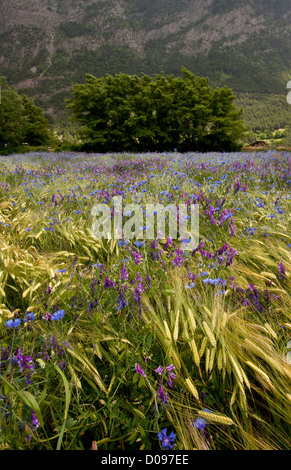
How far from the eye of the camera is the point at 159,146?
25141 mm

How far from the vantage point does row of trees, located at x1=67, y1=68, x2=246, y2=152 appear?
23.8m

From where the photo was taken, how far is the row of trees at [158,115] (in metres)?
23.8

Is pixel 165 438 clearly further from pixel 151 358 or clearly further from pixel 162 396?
pixel 151 358

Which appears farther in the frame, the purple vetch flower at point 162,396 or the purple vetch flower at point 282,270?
the purple vetch flower at point 282,270

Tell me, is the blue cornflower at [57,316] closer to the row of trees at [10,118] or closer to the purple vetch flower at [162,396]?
the purple vetch flower at [162,396]

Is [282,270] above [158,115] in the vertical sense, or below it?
below

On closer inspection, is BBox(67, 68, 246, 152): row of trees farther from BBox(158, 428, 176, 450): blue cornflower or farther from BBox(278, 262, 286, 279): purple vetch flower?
BBox(158, 428, 176, 450): blue cornflower

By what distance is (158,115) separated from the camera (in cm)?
2488

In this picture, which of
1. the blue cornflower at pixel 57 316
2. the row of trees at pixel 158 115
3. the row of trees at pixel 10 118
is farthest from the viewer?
the row of trees at pixel 10 118

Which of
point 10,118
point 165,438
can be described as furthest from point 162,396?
point 10,118

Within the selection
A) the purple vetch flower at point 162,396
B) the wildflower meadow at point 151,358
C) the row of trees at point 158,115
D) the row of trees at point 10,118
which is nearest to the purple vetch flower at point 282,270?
the wildflower meadow at point 151,358

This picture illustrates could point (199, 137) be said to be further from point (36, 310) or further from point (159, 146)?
point (36, 310)

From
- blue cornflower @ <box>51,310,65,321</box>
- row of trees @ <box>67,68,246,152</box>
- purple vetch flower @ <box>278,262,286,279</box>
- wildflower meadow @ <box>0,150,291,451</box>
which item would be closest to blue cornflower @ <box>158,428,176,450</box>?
wildflower meadow @ <box>0,150,291,451</box>

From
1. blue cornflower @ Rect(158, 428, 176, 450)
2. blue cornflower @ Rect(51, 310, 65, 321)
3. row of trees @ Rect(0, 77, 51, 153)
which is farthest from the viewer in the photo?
row of trees @ Rect(0, 77, 51, 153)
